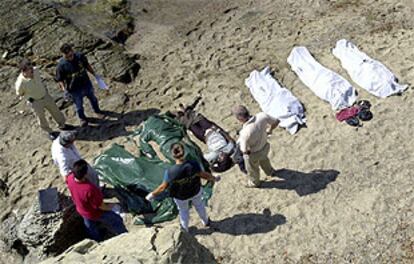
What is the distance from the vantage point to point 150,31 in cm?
1548

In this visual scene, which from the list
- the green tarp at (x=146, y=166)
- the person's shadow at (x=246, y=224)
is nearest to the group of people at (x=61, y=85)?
the green tarp at (x=146, y=166)

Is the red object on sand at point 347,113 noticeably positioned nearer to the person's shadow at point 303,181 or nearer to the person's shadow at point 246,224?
the person's shadow at point 303,181

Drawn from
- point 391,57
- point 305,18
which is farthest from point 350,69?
point 305,18

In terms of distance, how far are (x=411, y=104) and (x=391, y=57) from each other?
1440 millimetres

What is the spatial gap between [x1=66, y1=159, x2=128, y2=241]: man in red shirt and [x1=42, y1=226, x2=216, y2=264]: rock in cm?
144

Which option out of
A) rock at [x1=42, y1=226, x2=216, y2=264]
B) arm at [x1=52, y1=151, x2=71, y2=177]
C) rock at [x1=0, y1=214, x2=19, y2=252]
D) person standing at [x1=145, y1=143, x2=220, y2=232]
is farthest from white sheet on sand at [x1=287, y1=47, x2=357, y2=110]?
rock at [x1=0, y1=214, x2=19, y2=252]

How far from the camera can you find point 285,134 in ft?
39.0

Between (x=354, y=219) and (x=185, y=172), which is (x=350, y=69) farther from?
(x=185, y=172)

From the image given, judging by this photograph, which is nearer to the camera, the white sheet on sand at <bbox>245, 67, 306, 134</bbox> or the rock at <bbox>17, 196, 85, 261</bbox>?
the rock at <bbox>17, 196, 85, 261</bbox>

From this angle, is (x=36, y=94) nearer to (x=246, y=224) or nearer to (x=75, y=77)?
(x=75, y=77)

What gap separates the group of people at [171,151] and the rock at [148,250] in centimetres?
159

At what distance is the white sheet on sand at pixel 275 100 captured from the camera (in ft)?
39.4

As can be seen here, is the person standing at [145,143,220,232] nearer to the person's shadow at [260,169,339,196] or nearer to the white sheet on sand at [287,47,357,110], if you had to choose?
the person's shadow at [260,169,339,196]

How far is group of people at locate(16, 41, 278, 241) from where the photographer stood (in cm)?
933
